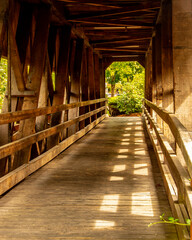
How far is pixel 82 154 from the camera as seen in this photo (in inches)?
245

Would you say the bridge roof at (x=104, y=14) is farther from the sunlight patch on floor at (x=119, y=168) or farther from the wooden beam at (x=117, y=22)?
the sunlight patch on floor at (x=119, y=168)

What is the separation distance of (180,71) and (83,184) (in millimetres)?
1871

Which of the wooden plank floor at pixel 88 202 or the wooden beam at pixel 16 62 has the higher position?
the wooden beam at pixel 16 62

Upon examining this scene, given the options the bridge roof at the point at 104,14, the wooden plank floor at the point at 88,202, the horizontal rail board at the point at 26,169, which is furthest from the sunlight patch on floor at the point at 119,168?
the bridge roof at the point at 104,14

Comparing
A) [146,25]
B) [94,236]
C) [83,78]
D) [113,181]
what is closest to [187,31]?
[113,181]

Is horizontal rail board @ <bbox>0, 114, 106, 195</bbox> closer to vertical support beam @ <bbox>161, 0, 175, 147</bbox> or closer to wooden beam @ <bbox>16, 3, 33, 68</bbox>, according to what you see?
wooden beam @ <bbox>16, 3, 33, 68</bbox>

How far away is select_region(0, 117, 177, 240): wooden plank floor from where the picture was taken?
8.89 feet

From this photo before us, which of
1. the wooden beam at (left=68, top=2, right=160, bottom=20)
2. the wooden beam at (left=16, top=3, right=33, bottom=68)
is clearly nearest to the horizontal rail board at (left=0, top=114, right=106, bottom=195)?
the wooden beam at (left=16, top=3, right=33, bottom=68)

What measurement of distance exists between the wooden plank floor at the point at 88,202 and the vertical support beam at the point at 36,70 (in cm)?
57

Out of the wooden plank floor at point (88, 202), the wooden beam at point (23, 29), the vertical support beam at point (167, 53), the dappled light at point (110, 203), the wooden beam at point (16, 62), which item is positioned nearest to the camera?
the wooden plank floor at point (88, 202)

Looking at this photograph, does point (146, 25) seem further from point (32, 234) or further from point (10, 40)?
point (32, 234)

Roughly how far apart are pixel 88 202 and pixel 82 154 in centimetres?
282

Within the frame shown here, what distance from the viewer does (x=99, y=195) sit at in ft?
11.9

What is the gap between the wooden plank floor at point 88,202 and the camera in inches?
107
